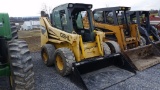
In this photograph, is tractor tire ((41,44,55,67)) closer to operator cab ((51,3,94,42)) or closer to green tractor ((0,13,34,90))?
operator cab ((51,3,94,42))

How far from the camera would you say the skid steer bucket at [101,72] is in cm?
502

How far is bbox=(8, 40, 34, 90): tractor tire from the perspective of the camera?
134 inches

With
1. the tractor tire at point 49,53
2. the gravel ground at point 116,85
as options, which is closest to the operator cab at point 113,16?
the gravel ground at point 116,85

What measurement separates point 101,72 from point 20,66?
117 inches

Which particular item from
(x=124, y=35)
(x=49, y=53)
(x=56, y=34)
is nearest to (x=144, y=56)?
(x=124, y=35)

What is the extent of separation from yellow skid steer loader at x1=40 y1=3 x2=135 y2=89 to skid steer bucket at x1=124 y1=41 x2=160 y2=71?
0.48 metres

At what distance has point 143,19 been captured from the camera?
10.4 metres

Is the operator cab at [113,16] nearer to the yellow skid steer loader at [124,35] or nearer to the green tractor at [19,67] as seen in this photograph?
the yellow skid steer loader at [124,35]

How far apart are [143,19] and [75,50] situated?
610 cm

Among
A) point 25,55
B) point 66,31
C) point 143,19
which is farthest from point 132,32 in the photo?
point 25,55

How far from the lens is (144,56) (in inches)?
281

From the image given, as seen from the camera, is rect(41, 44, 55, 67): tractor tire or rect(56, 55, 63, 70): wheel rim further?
rect(41, 44, 55, 67): tractor tire

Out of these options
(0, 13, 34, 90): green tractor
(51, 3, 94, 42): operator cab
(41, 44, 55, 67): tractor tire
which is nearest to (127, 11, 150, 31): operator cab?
(51, 3, 94, 42): operator cab

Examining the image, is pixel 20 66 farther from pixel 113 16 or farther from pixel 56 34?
pixel 113 16
